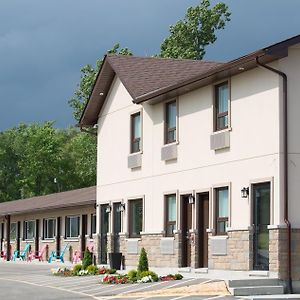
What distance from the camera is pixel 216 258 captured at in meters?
23.8

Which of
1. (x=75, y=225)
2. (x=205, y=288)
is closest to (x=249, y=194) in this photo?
(x=205, y=288)

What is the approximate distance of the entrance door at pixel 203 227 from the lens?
25.1 meters

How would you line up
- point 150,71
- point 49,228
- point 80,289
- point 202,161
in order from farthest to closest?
point 49,228, point 150,71, point 202,161, point 80,289

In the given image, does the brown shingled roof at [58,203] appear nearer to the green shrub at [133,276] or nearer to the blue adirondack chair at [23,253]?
the blue adirondack chair at [23,253]

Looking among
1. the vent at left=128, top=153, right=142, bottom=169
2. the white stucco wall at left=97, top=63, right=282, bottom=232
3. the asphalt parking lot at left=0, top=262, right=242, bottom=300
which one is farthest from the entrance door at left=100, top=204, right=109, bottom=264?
the asphalt parking lot at left=0, top=262, right=242, bottom=300

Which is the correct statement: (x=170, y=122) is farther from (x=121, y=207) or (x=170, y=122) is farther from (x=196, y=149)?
(x=121, y=207)

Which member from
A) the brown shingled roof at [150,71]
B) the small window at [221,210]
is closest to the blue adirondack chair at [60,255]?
the brown shingled roof at [150,71]

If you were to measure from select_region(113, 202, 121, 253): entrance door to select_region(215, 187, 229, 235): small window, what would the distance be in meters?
7.51

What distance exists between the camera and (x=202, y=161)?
2514 cm

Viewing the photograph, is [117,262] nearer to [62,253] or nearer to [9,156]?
[62,253]

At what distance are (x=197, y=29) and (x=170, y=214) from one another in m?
35.1

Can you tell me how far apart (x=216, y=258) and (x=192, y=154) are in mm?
3570

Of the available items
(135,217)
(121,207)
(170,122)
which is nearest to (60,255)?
(121,207)

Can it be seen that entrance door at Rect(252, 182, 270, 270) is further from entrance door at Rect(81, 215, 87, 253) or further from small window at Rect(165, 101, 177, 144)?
entrance door at Rect(81, 215, 87, 253)
